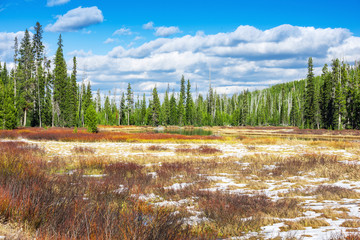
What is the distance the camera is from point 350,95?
50.4 m

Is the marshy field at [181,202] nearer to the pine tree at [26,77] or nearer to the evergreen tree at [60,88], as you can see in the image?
the pine tree at [26,77]

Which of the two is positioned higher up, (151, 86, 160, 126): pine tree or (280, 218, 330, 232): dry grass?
(151, 86, 160, 126): pine tree

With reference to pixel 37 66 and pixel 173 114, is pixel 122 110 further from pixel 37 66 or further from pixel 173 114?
pixel 37 66

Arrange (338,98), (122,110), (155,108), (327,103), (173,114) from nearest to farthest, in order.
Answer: (338,98) < (327,103) < (155,108) < (173,114) < (122,110)

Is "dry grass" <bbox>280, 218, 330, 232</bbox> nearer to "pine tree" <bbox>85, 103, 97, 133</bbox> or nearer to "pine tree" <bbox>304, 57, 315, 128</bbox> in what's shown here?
"pine tree" <bbox>85, 103, 97, 133</bbox>

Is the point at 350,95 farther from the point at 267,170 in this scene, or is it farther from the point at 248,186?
the point at 248,186

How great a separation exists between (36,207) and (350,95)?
5891cm

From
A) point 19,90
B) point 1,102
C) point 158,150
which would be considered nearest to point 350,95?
point 158,150

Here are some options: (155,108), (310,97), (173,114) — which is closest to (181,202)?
(310,97)

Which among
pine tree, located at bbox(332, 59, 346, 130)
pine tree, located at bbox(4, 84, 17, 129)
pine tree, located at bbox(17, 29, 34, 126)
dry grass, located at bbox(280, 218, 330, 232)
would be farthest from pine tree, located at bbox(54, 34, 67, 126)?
pine tree, located at bbox(332, 59, 346, 130)

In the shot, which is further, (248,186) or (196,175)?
(196,175)

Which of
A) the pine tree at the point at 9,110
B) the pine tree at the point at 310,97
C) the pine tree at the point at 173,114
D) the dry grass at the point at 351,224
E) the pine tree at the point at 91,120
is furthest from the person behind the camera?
the pine tree at the point at 173,114

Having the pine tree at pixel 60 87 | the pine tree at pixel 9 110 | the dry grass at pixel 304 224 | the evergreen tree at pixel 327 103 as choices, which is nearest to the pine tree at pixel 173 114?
the pine tree at pixel 60 87

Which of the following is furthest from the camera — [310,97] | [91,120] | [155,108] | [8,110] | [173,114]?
[173,114]
